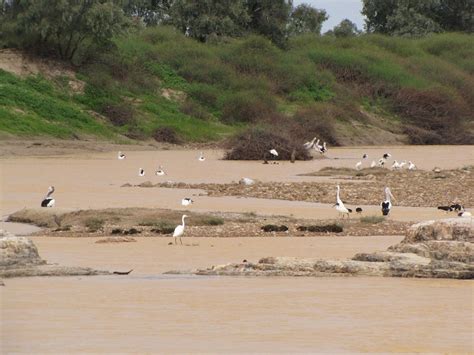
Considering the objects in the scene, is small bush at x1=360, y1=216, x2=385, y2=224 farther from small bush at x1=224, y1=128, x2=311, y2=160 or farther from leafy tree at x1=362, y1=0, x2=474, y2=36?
leafy tree at x1=362, y1=0, x2=474, y2=36

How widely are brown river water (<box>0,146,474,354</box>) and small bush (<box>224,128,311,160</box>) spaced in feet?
66.9

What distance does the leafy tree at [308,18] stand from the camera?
3355 inches

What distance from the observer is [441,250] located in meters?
13.9

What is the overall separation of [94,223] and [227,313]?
7892mm

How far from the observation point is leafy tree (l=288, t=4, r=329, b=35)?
85.2 m

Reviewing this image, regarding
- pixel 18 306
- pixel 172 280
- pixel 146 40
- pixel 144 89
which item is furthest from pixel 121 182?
pixel 146 40

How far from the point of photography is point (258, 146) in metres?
38.8

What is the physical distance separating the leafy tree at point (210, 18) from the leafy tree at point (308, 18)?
18.4m

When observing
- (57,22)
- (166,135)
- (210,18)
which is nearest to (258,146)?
(166,135)

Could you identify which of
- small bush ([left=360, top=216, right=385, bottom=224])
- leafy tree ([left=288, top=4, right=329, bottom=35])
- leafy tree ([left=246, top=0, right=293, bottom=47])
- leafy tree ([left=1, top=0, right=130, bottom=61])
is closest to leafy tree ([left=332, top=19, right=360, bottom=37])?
leafy tree ([left=288, top=4, right=329, bottom=35])

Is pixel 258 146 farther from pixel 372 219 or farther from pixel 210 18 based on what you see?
pixel 210 18

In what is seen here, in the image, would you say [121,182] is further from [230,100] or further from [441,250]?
[230,100]

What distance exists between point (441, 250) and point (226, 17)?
2045 inches

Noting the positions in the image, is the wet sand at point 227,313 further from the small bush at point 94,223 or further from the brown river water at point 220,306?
the small bush at point 94,223
